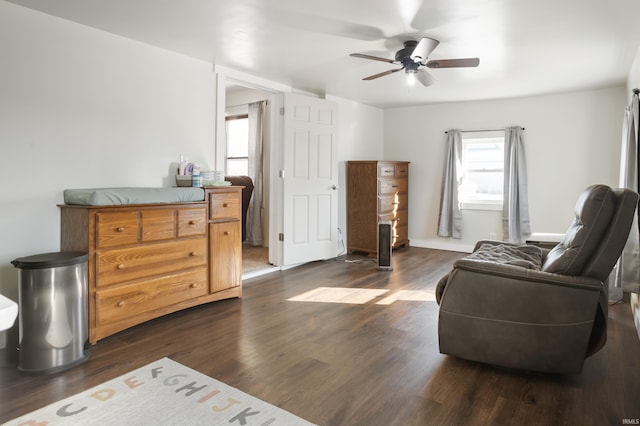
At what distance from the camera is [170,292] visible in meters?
3.20

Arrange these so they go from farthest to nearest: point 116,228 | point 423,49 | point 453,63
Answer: point 453,63
point 423,49
point 116,228

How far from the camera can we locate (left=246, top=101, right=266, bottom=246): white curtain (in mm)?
6449

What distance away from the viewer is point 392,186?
6.25m

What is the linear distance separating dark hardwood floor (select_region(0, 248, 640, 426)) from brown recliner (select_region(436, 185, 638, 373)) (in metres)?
0.15

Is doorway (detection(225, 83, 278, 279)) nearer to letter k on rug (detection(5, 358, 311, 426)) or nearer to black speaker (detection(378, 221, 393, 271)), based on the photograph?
black speaker (detection(378, 221, 393, 271))

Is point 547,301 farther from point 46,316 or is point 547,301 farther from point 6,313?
point 46,316

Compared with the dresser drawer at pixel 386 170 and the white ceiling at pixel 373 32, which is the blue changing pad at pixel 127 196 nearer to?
the white ceiling at pixel 373 32

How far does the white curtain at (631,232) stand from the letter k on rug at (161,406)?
2.86 meters

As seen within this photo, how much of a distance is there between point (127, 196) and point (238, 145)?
13.8ft

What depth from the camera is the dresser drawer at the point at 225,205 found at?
356cm

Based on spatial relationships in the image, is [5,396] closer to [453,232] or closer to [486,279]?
[486,279]

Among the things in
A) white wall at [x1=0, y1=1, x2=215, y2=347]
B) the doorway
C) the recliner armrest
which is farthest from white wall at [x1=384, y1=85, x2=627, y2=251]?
white wall at [x1=0, y1=1, x2=215, y2=347]

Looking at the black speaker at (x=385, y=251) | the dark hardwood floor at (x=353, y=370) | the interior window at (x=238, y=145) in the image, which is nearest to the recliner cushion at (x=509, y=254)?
the dark hardwood floor at (x=353, y=370)

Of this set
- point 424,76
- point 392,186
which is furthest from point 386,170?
point 424,76
